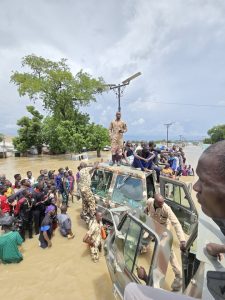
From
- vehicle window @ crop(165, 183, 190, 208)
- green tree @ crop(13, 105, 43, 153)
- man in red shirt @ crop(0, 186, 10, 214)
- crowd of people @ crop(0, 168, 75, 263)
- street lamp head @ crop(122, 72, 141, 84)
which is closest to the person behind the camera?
vehicle window @ crop(165, 183, 190, 208)

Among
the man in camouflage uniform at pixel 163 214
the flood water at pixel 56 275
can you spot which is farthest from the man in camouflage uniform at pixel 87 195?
the man in camouflage uniform at pixel 163 214

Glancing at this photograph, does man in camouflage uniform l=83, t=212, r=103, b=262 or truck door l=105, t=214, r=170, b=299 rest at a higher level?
truck door l=105, t=214, r=170, b=299

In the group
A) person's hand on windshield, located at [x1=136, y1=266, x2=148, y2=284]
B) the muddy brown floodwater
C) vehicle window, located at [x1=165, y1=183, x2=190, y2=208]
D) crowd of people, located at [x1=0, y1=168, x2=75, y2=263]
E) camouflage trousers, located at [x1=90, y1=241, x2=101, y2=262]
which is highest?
vehicle window, located at [x1=165, y1=183, x2=190, y2=208]

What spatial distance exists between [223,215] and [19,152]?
37665mm

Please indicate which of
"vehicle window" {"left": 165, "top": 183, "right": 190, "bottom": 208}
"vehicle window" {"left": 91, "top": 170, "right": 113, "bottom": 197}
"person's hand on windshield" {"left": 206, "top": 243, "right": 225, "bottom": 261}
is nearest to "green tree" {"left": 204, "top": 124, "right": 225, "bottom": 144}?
"vehicle window" {"left": 91, "top": 170, "right": 113, "bottom": 197}

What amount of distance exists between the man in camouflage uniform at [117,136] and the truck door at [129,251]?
16.3 feet

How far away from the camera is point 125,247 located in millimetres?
3643

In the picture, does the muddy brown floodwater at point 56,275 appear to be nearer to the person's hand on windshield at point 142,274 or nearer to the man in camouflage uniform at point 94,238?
the man in camouflage uniform at point 94,238

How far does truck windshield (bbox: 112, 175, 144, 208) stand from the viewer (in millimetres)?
6250

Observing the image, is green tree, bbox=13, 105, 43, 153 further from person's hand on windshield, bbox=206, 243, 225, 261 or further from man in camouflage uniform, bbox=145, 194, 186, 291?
person's hand on windshield, bbox=206, 243, 225, 261

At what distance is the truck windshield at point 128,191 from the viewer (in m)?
6.25

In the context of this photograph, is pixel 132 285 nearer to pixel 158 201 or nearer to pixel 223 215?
pixel 223 215

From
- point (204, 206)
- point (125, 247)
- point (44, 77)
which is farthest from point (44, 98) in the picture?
point (204, 206)

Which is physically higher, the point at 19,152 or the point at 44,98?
the point at 44,98
